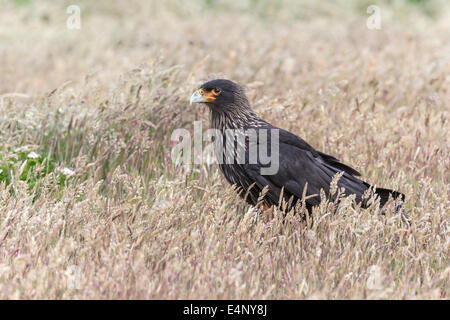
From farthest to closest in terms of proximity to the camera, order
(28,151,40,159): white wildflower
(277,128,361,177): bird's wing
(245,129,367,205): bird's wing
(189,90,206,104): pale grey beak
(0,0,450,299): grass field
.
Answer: (28,151,40,159): white wildflower → (189,90,206,104): pale grey beak → (277,128,361,177): bird's wing → (245,129,367,205): bird's wing → (0,0,450,299): grass field

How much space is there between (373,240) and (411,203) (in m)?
1.06

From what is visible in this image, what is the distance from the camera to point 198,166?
5.20 meters

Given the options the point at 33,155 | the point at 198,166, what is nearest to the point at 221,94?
the point at 198,166

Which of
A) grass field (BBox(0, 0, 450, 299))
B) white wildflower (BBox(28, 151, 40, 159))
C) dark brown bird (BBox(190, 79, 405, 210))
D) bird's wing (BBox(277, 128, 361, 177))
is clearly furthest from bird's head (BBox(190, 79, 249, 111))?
white wildflower (BBox(28, 151, 40, 159))

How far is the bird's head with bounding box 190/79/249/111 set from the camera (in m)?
4.53

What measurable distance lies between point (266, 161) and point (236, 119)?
0.51 metres

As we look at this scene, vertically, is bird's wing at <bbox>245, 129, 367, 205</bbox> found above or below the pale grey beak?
below

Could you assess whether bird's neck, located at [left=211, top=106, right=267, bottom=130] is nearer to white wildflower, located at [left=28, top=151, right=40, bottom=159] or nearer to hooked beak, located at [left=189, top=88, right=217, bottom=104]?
hooked beak, located at [left=189, top=88, right=217, bottom=104]

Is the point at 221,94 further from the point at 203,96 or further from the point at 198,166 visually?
the point at 198,166

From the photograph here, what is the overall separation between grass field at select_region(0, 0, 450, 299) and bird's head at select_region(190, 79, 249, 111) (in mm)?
575

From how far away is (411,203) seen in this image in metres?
4.35

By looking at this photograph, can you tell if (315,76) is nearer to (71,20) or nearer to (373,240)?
(373,240)

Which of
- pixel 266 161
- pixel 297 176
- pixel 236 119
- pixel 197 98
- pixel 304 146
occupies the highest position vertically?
pixel 197 98
